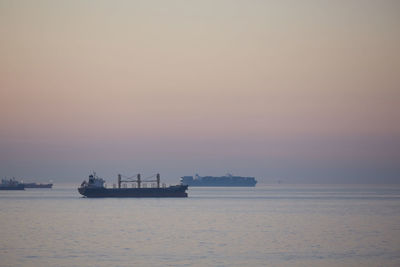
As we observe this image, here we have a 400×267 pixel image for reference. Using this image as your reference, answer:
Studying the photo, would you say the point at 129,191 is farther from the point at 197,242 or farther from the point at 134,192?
the point at 197,242

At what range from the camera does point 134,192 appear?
158625mm

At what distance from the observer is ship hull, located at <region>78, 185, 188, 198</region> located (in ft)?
505

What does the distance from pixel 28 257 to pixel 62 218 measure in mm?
40304

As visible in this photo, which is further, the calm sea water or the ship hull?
the ship hull

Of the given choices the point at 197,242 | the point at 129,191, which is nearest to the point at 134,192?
the point at 129,191

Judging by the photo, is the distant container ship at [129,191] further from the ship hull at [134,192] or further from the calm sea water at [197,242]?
the calm sea water at [197,242]

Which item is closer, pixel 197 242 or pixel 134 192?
pixel 197 242

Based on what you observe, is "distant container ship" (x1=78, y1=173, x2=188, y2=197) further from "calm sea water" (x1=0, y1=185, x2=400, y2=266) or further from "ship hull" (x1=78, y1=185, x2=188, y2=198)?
"calm sea water" (x1=0, y1=185, x2=400, y2=266)

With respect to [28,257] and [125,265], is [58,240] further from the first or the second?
[125,265]

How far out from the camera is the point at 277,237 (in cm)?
6278

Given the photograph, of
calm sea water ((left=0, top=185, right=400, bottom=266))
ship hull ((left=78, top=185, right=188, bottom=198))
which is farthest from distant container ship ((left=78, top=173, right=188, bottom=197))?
calm sea water ((left=0, top=185, right=400, bottom=266))

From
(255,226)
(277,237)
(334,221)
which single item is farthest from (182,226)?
(334,221)

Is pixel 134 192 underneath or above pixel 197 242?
above

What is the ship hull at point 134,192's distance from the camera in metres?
154
